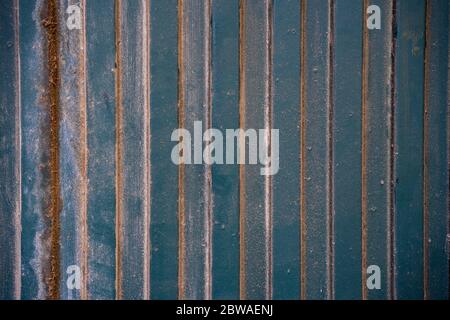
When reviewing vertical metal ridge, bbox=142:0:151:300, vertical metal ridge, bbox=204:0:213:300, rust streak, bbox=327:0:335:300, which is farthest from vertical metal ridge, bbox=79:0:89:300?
rust streak, bbox=327:0:335:300

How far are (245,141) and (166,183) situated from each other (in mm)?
245

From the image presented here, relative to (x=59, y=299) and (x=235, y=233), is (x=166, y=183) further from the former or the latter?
(x=59, y=299)

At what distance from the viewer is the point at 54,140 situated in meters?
1.32

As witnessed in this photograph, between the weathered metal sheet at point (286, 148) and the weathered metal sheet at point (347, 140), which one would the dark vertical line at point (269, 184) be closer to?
the weathered metal sheet at point (286, 148)

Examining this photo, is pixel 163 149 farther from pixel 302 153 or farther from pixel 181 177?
pixel 302 153

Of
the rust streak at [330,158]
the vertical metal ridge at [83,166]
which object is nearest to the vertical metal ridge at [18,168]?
the vertical metal ridge at [83,166]

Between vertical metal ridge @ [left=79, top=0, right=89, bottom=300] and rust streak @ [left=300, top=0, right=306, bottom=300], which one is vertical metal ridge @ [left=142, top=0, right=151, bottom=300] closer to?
vertical metal ridge @ [left=79, top=0, right=89, bottom=300]

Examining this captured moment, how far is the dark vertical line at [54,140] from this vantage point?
1.31 m

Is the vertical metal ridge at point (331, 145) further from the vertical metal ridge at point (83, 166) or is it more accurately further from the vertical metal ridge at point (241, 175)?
the vertical metal ridge at point (83, 166)

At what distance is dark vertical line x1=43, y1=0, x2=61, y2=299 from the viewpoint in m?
1.31

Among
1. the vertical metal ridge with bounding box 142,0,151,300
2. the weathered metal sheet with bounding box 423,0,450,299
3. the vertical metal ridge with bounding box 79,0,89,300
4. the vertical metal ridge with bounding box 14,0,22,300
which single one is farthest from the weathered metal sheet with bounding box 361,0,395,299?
the vertical metal ridge with bounding box 14,0,22,300

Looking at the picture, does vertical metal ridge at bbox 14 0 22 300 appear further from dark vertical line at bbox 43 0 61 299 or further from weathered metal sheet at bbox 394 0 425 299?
weathered metal sheet at bbox 394 0 425 299

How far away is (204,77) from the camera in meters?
1.31
